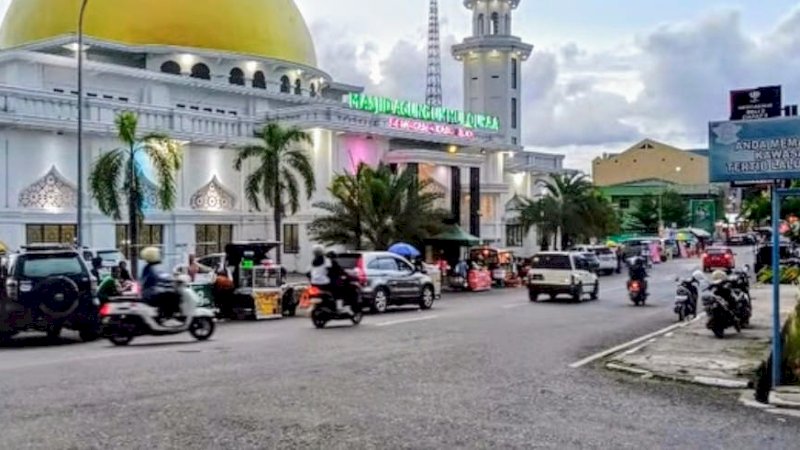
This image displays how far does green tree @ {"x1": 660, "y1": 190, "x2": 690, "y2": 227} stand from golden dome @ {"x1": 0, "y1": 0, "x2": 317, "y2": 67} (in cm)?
6003

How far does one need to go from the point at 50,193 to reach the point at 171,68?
1550 centimetres

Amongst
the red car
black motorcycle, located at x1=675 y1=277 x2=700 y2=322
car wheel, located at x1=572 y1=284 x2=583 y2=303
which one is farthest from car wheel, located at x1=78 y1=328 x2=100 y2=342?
the red car

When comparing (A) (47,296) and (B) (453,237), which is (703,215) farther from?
(A) (47,296)

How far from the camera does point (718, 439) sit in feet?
28.2

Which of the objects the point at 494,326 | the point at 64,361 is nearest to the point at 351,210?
the point at 494,326

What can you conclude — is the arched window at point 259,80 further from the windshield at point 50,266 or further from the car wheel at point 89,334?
the car wheel at point 89,334

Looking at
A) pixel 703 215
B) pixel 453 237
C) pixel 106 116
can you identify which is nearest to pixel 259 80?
pixel 106 116

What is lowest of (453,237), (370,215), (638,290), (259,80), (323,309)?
(638,290)

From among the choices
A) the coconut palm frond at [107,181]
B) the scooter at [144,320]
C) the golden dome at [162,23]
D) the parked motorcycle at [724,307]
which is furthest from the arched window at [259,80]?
the parked motorcycle at [724,307]

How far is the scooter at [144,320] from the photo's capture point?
1693cm

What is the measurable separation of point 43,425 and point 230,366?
4419 millimetres

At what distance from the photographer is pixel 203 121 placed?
44469mm

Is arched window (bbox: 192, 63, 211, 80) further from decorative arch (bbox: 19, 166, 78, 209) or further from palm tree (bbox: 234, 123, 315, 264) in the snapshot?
decorative arch (bbox: 19, 166, 78, 209)

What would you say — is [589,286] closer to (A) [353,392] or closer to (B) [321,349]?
(B) [321,349]
